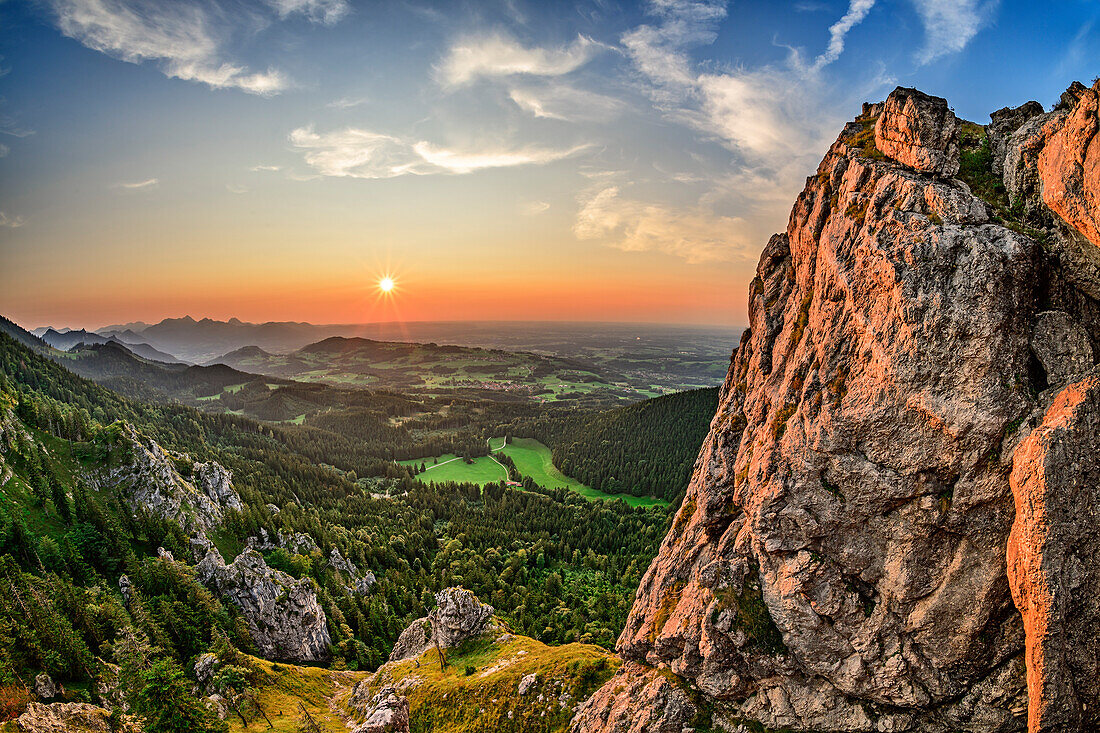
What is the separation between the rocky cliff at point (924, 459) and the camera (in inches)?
752

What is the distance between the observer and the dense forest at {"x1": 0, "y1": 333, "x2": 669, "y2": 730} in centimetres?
5928

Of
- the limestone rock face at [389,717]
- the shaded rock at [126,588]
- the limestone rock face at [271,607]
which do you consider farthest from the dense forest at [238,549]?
the limestone rock face at [389,717]

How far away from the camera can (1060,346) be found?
799 inches

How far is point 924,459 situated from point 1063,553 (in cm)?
572

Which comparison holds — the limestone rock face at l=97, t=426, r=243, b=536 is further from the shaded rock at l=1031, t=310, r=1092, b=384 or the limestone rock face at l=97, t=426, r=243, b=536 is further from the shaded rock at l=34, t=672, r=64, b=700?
the shaded rock at l=1031, t=310, r=1092, b=384

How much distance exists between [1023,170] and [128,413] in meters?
→ 283

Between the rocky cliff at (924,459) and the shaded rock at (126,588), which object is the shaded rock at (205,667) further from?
the rocky cliff at (924,459)

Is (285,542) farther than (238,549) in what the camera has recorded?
Yes

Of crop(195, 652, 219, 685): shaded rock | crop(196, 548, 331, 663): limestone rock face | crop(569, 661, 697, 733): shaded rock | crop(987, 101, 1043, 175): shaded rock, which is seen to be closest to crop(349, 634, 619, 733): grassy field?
crop(569, 661, 697, 733): shaded rock

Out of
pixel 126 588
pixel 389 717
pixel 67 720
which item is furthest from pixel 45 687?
pixel 389 717

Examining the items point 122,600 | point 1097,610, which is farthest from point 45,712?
point 1097,610

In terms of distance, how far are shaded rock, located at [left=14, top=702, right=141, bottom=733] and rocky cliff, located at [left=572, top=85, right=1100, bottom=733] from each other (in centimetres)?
5714

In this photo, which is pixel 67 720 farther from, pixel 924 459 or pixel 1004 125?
pixel 1004 125

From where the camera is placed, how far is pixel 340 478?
186m
